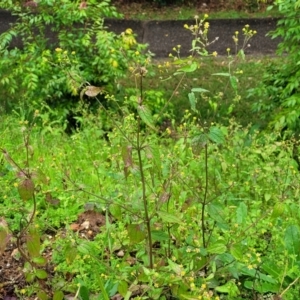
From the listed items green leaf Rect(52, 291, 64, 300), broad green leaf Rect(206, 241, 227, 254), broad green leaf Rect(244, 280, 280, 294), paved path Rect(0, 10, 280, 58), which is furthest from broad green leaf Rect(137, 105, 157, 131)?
paved path Rect(0, 10, 280, 58)

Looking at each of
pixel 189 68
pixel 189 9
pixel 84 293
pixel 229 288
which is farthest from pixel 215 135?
pixel 189 9

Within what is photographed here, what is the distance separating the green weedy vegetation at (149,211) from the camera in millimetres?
2111

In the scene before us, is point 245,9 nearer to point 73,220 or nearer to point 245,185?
point 245,185

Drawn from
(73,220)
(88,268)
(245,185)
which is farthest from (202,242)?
(245,185)

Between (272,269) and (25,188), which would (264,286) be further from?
(25,188)

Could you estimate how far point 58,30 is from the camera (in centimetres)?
567

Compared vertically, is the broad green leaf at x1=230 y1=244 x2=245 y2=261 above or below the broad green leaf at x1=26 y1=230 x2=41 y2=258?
below

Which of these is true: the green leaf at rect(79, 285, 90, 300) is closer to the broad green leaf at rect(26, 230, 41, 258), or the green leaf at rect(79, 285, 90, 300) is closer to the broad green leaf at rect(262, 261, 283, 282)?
the broad green leaf at rect(26, 230, 41, 258)

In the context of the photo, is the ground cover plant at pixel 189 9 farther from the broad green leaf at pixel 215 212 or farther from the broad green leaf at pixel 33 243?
the broad green leaf at pixel 33 243

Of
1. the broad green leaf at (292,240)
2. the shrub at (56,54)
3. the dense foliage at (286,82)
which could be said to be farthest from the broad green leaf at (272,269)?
the shrub at (56,54)

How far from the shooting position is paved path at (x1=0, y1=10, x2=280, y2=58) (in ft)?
28.6

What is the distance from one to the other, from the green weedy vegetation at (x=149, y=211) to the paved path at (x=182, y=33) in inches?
167

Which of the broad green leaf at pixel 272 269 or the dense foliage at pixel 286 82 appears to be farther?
Result: the dense foliage at pixel 286 82

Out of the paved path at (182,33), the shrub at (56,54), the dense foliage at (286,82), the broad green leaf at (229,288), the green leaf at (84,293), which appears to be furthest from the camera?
the paved path at (182,33)
